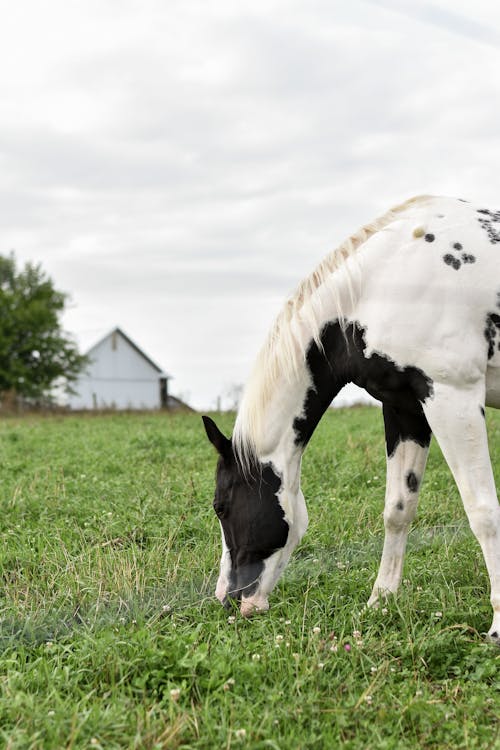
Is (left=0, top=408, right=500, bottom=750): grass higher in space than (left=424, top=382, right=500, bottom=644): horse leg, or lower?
lower

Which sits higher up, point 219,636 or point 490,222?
point 490,222

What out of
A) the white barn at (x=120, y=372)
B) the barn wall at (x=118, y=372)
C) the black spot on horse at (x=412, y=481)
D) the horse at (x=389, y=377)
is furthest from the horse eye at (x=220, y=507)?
the barn wall at (x=118, y=372)

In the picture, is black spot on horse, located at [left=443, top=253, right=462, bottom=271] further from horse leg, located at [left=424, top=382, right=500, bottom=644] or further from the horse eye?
the horse eye

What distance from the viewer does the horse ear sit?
418 cm

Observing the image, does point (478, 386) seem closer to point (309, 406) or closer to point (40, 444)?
point (309, 406)

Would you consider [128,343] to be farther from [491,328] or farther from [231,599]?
[491,328]

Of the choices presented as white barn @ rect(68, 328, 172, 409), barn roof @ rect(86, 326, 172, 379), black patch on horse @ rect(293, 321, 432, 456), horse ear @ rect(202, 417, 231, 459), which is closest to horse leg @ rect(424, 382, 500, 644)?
black patch on horse @ rect(293, 321, 432, 456)

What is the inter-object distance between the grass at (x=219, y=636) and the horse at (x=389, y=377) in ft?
1.00

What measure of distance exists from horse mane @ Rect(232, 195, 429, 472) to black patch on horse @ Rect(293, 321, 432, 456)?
0.30ft

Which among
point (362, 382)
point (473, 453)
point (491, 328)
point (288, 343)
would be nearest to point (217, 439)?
point (288, 343)

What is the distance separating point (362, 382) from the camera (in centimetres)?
405

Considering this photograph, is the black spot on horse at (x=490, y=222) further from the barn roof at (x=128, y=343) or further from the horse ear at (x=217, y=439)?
the barn roof at (x=128, y=343)

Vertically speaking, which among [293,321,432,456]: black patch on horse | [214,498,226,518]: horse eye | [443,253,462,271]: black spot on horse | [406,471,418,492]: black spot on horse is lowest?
[214,498,226,518]: horse eye

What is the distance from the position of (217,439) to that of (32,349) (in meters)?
42.5
